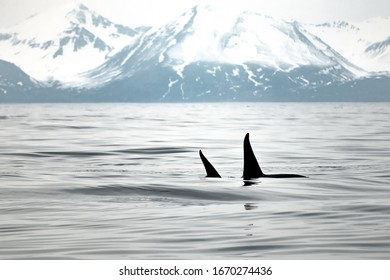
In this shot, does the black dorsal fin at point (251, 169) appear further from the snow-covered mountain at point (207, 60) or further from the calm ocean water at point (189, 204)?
the snow-covered mountain at point (207, 60)

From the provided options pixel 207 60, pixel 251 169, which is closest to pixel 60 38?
pixel 251 169

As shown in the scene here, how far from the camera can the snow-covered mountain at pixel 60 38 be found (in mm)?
30934

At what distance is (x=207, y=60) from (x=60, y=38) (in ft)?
321

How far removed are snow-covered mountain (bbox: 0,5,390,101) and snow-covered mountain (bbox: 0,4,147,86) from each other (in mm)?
107

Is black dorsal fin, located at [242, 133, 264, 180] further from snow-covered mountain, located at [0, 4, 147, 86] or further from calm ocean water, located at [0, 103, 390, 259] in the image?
snow-covered mountain, located at [0, 4, 147, 86]

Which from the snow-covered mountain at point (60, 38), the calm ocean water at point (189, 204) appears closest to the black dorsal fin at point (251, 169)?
the calm ocean water at point (189, 204)

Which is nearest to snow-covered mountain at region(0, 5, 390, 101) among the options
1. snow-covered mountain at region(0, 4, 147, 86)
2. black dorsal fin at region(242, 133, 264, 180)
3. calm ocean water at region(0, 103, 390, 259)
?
snow-covered mountain at region(0, 4, 147, 86)

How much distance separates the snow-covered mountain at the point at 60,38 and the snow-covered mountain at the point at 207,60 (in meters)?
0.11

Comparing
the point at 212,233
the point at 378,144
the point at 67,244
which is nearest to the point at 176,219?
the point at 212,233

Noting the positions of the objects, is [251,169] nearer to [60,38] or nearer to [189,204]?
[189,204]

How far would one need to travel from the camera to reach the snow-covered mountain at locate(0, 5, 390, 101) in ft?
127

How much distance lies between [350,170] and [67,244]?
8488 mm

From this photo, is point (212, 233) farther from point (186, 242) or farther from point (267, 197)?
point (267, 197)

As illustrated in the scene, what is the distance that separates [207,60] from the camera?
140 metres
